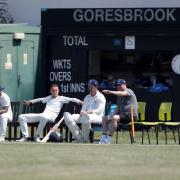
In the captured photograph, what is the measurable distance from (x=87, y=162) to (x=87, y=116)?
605 centimetres

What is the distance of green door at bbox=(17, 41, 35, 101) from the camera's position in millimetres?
25625

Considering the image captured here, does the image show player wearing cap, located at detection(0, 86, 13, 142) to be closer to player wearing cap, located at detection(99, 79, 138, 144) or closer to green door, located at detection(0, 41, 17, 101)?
player wearing cap, located at detection(99, 79, 138, 144)

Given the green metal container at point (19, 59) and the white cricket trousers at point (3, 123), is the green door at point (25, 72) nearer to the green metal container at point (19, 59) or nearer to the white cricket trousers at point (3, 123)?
the green metal container at point (19, 59)

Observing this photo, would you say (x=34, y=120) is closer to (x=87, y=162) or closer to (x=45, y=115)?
(x=45, y=115)

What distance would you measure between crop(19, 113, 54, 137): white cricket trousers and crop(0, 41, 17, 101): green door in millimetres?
4343

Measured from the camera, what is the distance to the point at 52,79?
1022 inches

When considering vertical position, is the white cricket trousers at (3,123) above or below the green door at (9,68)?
below

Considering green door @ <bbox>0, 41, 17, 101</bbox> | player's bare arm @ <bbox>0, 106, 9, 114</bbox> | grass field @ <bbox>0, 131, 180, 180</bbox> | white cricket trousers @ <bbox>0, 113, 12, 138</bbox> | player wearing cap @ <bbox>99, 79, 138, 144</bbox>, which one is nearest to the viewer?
grass field @ <bbox>0, 131, 180, 180</bbox>

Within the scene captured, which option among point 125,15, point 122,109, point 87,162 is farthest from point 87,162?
point 125,15

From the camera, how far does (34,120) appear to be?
68.8 feet

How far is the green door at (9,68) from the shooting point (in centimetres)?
2519

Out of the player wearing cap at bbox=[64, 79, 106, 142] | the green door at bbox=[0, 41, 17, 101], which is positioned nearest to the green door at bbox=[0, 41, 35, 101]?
the green door at bbox=[0, 41, 17, 101]

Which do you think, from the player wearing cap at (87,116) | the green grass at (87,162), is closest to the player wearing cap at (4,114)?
the player wearing cap at (87,116)

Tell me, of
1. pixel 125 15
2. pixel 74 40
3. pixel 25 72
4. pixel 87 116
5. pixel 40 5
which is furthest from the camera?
pixel 40 5
